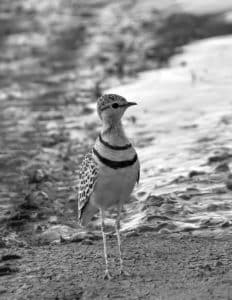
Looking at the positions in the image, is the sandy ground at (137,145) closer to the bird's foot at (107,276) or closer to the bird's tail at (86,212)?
the bird's foot at (107,276)

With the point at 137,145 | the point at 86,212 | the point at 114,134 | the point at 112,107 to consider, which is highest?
the point at 112,107

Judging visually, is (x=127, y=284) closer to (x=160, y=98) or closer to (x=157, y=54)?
(x=160, y=98)

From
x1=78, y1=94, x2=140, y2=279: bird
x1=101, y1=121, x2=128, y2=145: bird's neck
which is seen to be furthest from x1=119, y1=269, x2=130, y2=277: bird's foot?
x1=101, y1=121, x2=128, y2=145: bird's neck

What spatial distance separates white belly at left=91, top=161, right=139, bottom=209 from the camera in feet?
20.9

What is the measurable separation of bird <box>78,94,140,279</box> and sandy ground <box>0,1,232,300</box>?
0.48m

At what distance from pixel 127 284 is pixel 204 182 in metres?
2.69

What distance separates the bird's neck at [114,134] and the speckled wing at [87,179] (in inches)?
8.1

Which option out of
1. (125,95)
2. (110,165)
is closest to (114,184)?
(110,165)

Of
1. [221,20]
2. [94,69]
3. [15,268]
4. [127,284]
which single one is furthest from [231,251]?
[221,20]

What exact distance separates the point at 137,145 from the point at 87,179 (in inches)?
148

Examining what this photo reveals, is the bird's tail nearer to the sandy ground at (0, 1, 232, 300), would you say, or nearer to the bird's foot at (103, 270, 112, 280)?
the sandy ground at (0, 1, 232, 300)

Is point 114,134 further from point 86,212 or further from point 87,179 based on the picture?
point 86,212

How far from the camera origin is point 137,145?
10359 millimetres

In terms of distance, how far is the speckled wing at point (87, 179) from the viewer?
256 inches
